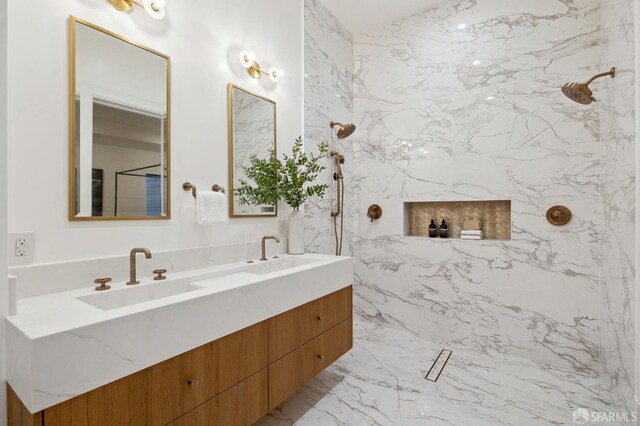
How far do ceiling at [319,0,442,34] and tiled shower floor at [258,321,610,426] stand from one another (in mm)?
3035

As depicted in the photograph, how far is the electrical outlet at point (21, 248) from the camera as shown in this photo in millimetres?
1202

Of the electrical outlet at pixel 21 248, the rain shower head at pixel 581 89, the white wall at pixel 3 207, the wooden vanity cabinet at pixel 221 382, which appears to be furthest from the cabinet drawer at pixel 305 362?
the rain shower head at pixel 581 89

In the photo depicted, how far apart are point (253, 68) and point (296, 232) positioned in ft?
3.87

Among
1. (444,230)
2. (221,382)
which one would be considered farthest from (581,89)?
(221,382)

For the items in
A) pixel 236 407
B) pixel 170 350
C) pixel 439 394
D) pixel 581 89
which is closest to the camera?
pixel 170 350

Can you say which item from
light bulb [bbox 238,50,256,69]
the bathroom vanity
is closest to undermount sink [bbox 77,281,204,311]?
the bathroom vanity

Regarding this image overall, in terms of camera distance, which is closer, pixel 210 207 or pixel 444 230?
pixel 210 207

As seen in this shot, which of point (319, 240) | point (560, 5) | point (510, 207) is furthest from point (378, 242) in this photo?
point (560, 5)

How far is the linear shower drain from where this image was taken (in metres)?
2.23

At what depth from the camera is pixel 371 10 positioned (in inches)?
116

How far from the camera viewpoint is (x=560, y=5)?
2357 mm

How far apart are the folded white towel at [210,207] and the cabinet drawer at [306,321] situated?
67 cm

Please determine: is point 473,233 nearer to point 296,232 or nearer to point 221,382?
point 296,232

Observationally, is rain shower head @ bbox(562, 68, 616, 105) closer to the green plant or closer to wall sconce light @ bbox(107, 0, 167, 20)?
the green plant
